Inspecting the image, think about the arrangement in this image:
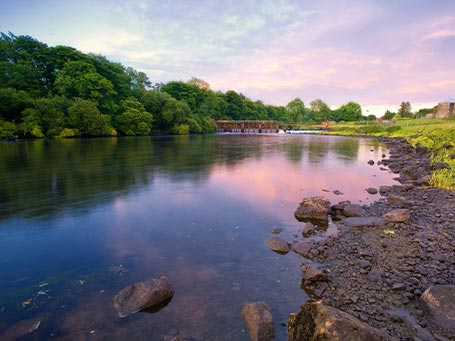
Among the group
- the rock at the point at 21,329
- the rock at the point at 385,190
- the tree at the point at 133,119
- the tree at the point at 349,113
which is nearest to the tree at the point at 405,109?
Result: the tree at the point at 349,113

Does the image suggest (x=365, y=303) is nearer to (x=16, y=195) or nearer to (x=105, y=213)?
(x=105, y=213)

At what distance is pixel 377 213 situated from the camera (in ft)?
28.6

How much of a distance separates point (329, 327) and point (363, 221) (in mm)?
5816

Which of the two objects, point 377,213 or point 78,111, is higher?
point 78,111

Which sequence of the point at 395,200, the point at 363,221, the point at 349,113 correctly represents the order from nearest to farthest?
the point at 363,221 < the point at 395,200 < the point at 349,113

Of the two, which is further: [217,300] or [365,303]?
[217,300]

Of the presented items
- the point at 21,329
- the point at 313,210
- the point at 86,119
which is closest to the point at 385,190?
the point at 313,210

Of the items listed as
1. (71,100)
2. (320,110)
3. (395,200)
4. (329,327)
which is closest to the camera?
(329,327)

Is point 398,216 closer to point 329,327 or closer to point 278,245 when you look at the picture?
point 278,245

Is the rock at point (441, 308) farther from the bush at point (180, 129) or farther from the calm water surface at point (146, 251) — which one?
the bush at point (180, 129)

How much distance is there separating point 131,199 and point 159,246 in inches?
200

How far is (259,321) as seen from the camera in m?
3.97

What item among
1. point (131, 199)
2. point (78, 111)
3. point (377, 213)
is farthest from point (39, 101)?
point (377, 213)

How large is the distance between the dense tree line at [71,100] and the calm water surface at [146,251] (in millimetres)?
39378
